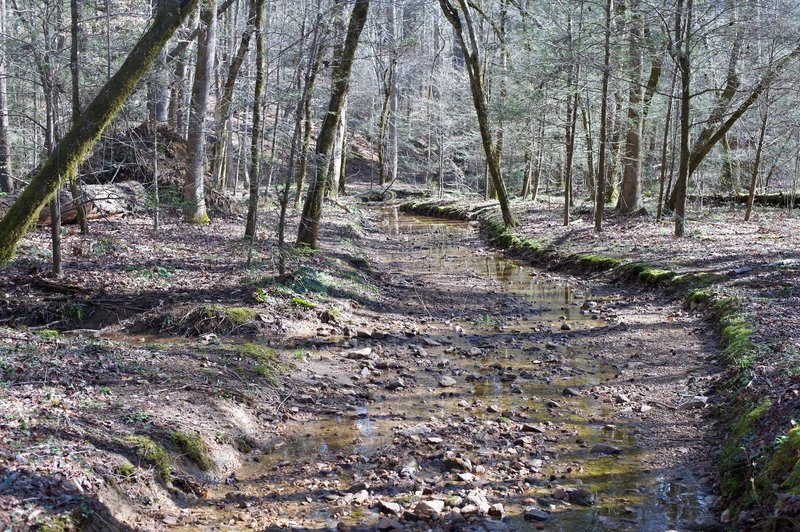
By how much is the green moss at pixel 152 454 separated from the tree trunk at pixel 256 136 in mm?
5553

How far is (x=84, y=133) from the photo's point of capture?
767 cm

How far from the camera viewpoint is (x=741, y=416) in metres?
5.46

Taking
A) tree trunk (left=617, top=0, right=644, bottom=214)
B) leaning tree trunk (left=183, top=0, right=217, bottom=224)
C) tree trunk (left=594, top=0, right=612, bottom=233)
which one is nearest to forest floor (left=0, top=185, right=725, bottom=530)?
leaning tree trunk (left=183, top=0, right=217, bottom=224)

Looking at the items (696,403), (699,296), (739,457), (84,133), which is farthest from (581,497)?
(84,133)

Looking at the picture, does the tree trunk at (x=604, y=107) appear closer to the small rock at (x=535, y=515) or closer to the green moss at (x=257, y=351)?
the green moss at (x=257, y=351)

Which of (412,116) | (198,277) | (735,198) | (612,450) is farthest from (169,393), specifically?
(412,116)

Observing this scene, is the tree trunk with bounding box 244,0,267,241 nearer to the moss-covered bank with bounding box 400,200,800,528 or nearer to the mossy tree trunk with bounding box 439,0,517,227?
the mossy tree trunk with bounding box 439,0,517,227

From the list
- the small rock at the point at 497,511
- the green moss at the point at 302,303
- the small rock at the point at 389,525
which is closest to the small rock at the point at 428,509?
the small rock at the point at 389,525

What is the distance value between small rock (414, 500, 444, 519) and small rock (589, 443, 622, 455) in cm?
181

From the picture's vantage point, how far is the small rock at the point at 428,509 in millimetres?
4395

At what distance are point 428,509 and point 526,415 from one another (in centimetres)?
232

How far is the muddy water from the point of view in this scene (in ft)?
14.9

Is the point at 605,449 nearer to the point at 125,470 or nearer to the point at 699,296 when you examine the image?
the point at 125,470

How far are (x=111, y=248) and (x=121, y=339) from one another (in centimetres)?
430
